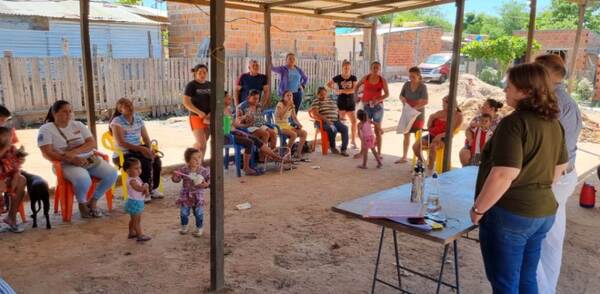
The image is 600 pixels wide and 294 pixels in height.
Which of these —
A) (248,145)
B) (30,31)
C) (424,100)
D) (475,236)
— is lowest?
(475,236)

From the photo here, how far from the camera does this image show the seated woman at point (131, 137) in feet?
17.1

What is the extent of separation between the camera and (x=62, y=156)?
15.1ft

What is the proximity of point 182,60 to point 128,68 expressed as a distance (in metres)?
1.44

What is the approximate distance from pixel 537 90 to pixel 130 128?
14.2 ft

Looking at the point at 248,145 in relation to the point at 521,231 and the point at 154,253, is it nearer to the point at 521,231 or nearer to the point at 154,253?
the point at 154,253

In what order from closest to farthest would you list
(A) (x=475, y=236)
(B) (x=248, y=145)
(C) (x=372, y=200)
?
(C) (x=372, y=200), (A) (x=475, y=236), (B) (x=248, y=145)

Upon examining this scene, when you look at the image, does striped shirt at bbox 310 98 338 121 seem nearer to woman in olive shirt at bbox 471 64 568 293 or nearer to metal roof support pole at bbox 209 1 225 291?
metal roof support pole at bbox 209 1 225 291

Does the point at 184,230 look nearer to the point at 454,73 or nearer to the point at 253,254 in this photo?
the point at 253,254

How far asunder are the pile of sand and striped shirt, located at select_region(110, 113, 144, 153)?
5754 millimetres

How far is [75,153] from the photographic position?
4.71 metres

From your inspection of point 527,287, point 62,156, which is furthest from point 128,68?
point 527,287

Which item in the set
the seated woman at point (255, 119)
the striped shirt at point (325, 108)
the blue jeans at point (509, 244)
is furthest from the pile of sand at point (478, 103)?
the blue jeans at point (509, 244)

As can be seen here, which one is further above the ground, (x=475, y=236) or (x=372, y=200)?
(x=372, y=200)

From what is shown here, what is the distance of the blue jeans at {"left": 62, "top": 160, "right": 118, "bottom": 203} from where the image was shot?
4.63 m
